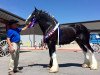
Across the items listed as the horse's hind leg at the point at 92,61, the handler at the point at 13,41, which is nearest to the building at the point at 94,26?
the horse's hind leg at the point at 92,61

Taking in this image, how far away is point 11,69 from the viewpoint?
9242 mm

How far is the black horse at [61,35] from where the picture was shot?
1023 centimetres

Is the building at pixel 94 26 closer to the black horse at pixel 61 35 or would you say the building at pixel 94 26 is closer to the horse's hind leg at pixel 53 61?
the black horse at pixel 61 35

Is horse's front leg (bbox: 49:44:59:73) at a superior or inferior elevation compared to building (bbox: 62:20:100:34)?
inferior

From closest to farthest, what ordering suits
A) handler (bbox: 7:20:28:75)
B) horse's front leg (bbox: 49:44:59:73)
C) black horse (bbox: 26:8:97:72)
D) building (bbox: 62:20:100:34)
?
handler (bbox: 7:20:28:75) → horse's front leg (bbox: 49:44:59:73) → black horse (bbox: 26:8:97:72) → building (bbox: 62:20:100:34)

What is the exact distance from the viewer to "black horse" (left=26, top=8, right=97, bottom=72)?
1023cm

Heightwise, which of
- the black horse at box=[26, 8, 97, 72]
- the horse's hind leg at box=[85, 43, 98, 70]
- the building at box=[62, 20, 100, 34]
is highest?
the building at box=[62, 20, 100, 34]

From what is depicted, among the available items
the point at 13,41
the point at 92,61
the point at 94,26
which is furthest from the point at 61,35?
the point at 94,26

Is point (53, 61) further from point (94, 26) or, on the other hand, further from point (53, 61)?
point (94, 26)

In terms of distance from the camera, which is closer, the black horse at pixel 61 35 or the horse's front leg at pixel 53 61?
the horse's front leg at pixel 53 61

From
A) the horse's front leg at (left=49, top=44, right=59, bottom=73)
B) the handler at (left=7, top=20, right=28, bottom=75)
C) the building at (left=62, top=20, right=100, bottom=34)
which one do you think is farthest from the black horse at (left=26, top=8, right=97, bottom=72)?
the building at (left=62, top=20, right=100, bottom=34)

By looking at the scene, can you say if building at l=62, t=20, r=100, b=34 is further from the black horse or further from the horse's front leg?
the horse's front leg

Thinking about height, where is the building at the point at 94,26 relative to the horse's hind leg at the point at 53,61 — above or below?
above

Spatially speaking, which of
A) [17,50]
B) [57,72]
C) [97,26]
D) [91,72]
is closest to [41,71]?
[57,72]
